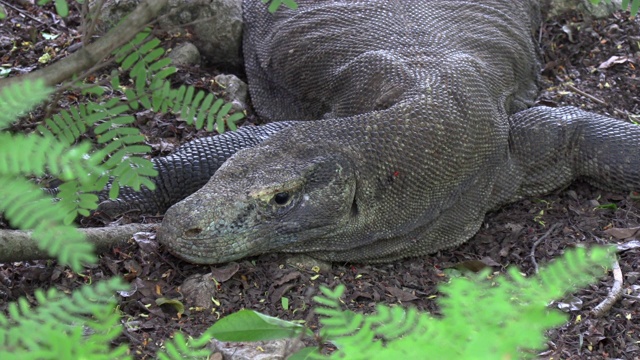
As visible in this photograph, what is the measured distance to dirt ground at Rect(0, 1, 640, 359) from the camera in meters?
3.68

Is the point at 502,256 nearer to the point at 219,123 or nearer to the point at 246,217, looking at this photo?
the point at 246,217

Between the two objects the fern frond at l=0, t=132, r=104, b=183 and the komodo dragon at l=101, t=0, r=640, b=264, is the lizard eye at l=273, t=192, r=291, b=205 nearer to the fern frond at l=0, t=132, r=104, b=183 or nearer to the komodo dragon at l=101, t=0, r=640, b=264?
the komodo dragon at l=101, t=0, r=640, b=264

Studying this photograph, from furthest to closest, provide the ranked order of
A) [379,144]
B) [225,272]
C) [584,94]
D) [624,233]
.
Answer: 1. [584,94]
2. [624,233]
3. [379,144]
4. [225,272]

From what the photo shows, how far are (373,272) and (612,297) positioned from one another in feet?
3.77

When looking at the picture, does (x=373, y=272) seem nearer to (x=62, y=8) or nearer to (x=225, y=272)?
(x=225, y=272)

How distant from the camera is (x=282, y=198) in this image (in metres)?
4.09

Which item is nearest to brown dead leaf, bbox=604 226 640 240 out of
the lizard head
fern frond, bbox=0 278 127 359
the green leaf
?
the lizard head

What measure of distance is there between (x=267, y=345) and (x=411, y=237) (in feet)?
4.58

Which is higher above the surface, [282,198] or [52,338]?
[52,338]

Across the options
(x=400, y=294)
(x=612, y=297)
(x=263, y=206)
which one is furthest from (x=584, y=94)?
(x=263, y=206)

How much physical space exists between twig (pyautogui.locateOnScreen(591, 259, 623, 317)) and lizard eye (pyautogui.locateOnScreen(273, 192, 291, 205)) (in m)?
1.46

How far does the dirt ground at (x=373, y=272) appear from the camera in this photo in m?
3.68

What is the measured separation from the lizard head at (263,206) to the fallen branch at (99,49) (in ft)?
5.86

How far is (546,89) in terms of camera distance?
6.28 meters
